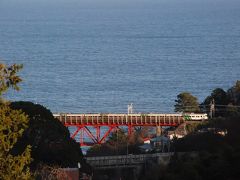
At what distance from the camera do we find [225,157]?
73.0 ft

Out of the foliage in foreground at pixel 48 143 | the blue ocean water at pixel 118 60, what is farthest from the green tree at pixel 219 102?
the foliage in foreground at pixel 48 143

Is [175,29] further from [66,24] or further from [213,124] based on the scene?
[213,124]

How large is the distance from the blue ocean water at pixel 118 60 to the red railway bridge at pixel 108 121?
7.70 m

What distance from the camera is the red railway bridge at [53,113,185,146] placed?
4238cm

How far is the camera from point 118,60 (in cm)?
8288

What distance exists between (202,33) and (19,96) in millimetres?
64074

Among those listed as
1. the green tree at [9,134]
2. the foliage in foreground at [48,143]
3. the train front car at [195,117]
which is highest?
the train front car at [195,117]

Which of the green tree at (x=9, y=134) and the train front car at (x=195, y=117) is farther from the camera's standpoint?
the train front car at (x=195, y=117)

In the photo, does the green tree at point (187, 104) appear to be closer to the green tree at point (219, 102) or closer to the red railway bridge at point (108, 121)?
the green tree at point (219, 102)

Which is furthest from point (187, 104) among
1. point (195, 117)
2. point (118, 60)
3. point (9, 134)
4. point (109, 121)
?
point (118, 60)

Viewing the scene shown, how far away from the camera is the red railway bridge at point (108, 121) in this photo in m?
42.4

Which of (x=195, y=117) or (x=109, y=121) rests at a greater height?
(x=109, y=121)

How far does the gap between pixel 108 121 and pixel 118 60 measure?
3947 cm

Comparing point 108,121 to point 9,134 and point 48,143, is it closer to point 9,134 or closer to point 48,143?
point 48,143
